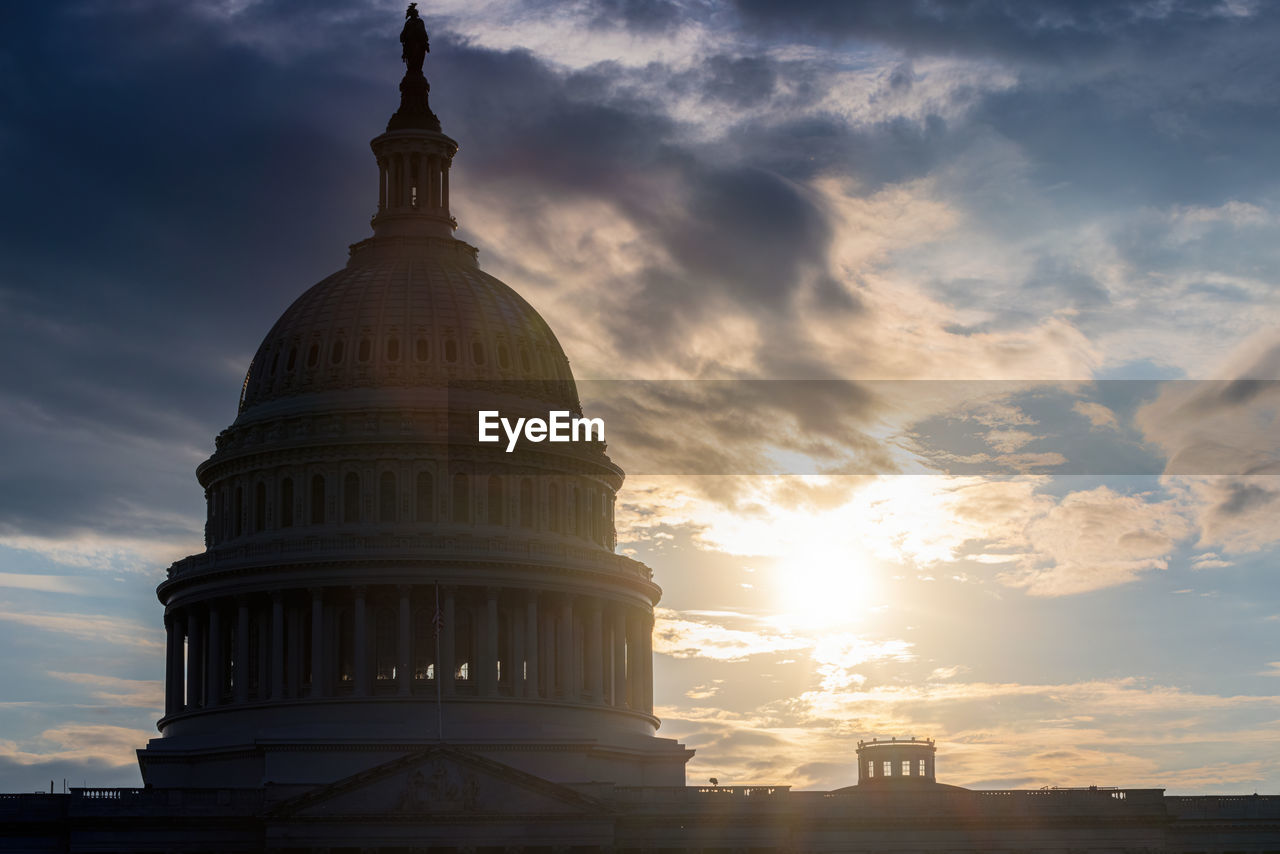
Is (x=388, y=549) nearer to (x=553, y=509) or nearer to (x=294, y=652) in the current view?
(x=294, y=652)

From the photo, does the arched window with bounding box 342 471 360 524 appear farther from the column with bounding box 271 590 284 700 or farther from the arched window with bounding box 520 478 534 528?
the arched window with bounding box 520 478 534 528

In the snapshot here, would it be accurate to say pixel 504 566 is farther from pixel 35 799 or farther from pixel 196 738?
pixel 35 799

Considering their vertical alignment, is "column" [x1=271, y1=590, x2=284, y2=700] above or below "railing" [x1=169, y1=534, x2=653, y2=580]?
below

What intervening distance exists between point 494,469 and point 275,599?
14.9 meters

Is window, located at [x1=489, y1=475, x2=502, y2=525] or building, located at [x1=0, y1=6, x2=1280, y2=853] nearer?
building, located at [x1=0, y1=6, x2=1280, y2=853]

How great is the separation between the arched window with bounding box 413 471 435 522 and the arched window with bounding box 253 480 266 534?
9207 mm

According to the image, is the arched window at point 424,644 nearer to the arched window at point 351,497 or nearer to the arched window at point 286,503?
the arched window at point 351,497

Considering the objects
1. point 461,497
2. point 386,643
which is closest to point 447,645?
point 386,643

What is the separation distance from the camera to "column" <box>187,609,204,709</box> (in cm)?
11956

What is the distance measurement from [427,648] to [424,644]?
29 cm

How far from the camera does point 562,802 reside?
99938 millimetres

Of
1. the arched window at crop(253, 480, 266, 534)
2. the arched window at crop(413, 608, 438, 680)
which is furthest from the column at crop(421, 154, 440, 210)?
the arched window at crop(413, 608, 438, 680)

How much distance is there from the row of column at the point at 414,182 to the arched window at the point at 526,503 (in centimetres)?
2048

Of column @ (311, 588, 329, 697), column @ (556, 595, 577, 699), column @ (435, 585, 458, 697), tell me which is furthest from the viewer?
column @ (556, 595, 577, 699)
